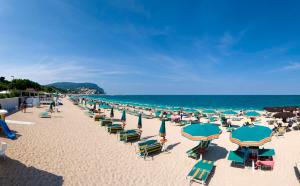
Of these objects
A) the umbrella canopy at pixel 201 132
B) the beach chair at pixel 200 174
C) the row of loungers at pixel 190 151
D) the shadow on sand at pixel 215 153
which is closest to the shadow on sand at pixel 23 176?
the row of loungers at pixel 190 151

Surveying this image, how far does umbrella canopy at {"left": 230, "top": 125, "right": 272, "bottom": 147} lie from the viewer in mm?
7984

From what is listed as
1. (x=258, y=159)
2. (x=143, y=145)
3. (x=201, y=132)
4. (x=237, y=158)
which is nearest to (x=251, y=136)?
(x=237, y=158)

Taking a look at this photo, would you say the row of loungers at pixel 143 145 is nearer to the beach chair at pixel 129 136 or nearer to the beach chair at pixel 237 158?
the beach chair at pixel 129 136

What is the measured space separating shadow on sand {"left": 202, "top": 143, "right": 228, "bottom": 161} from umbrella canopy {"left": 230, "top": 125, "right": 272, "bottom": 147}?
5.47 ft

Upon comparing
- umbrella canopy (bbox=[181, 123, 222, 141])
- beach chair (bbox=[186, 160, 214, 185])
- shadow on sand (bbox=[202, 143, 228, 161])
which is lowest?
shadow on sand (bbox=[202, 143, 228, 161])

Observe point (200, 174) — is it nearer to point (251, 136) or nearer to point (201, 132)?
point (201, 132)

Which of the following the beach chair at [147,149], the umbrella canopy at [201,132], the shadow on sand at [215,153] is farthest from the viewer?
the shadow on sand at [215,153]

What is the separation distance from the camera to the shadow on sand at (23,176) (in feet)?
19.7

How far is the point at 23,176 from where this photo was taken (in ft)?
20.7

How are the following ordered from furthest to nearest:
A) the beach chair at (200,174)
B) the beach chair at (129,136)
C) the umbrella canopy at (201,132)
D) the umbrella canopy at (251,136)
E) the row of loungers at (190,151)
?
the beach chair at (129,136)
the umbrella canopy at (201,132)
the umbrella canopy at (251,136)
the row of loungers at (190,151)
the beach chair at (200,174)

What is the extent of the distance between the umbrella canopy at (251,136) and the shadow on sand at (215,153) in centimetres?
167

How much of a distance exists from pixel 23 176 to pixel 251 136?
8519mm

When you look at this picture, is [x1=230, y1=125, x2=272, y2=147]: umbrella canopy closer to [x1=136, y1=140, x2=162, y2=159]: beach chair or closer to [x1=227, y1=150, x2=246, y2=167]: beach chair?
[x1=227, y1=150, x2=246, y2=167]: beach chair

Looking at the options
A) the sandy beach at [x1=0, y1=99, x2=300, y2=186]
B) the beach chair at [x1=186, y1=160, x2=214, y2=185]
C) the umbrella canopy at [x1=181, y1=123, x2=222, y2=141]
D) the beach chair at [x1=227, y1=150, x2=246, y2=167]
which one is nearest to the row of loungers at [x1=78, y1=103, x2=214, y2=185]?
the beach chair at [x1=186, y1=160, x2=214, y2=185]
